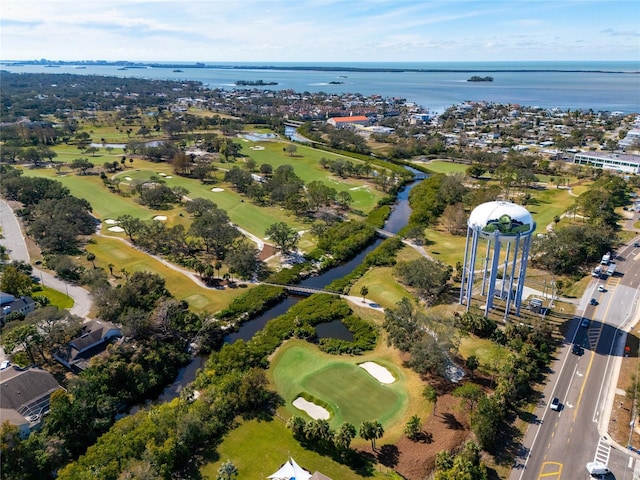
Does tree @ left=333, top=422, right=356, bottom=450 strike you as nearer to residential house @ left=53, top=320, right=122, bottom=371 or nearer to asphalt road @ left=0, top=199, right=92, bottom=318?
residential house @ left=53, top=320, right=122, bottom=371

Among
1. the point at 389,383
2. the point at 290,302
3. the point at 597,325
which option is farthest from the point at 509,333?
the point at 290,302

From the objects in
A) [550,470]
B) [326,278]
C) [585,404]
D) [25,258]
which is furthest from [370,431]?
[25,258]

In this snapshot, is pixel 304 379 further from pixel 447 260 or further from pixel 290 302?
pixel 447 260

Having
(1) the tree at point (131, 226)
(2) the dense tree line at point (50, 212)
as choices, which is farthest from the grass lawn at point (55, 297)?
(1) the tree at point (131, 226)

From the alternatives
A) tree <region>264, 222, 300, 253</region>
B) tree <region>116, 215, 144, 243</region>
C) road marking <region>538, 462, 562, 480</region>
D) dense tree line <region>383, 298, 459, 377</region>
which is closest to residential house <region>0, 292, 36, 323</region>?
tree <region>116, 215, 144, 243</region>

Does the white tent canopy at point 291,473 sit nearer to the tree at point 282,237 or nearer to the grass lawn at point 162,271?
the grass lawn at point 162,271

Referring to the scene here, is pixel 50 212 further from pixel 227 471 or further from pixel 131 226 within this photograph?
pixel 227 471
